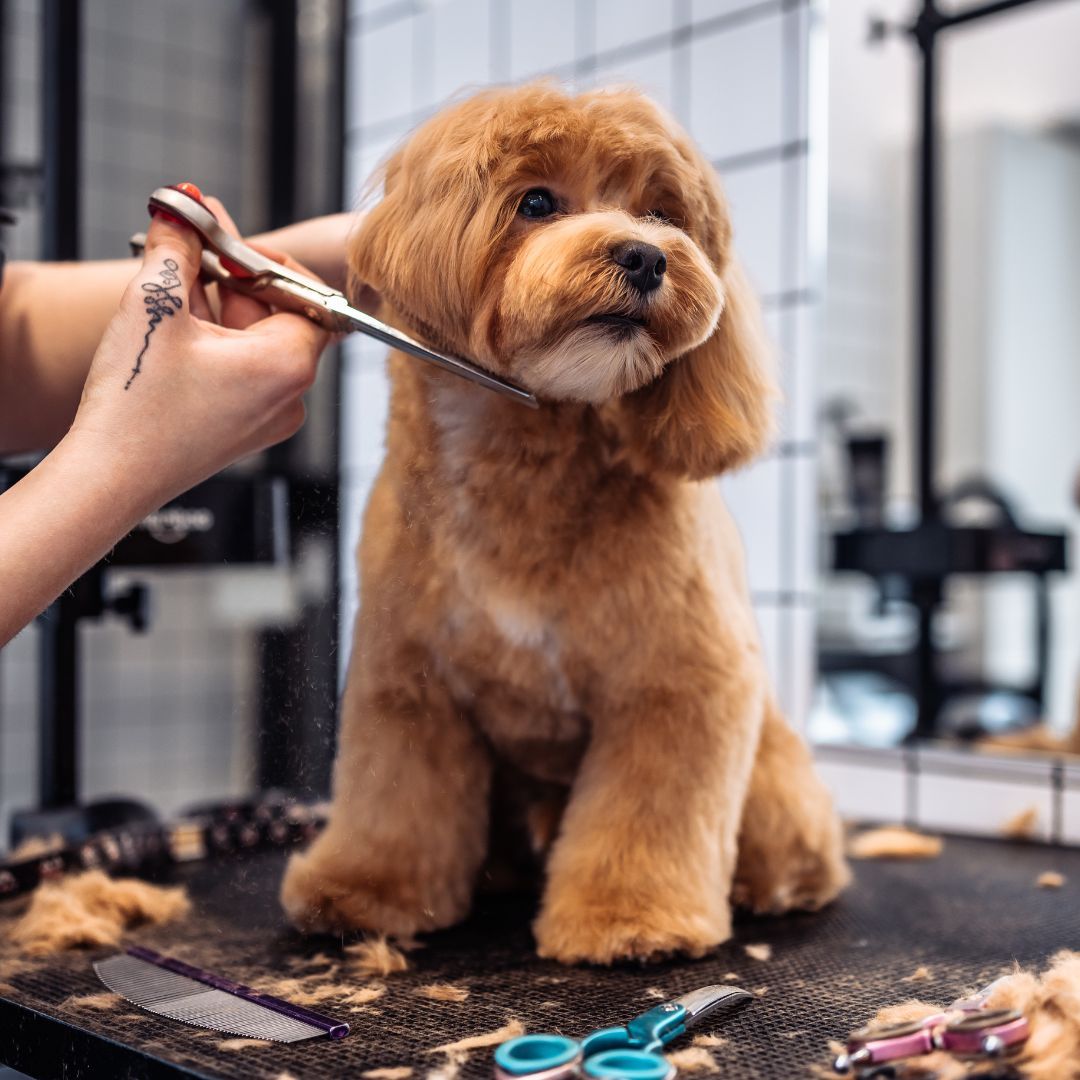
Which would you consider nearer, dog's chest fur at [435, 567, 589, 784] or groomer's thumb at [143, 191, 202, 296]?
groomer's thumb at [143, 191, 202, 296]

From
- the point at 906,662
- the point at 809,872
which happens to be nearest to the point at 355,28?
the point at 906,662

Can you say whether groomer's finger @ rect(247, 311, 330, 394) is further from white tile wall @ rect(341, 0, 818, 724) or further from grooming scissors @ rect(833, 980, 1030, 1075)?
white tile wall @ rect(341, 0, 818, 724)

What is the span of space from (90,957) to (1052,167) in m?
2.91

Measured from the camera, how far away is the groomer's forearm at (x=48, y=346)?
104cm

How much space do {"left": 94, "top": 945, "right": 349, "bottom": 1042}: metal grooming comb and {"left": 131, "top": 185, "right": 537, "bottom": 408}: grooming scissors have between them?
465mm

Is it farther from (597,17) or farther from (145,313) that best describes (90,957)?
(597,17)

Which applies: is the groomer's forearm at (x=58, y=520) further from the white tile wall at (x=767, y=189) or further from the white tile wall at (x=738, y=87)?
the white tile wall at (x=738, y=87)

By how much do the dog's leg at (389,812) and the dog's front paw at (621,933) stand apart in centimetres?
12

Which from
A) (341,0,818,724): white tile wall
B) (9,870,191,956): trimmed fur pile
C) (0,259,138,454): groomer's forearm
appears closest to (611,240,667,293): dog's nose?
(0,259,138,454): groomer's forearm

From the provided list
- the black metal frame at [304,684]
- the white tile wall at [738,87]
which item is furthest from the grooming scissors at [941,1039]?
the white tile wall at [738,87]

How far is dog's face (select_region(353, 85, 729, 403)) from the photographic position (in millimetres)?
828

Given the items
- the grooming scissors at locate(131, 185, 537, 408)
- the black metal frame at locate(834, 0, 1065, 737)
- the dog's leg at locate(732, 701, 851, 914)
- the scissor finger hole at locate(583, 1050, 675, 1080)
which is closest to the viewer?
the scissor finger hole at locate(583, 1050, 675, 1080)

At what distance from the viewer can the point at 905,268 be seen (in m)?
3.24

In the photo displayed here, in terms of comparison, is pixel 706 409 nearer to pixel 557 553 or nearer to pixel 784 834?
pixel 557 553
